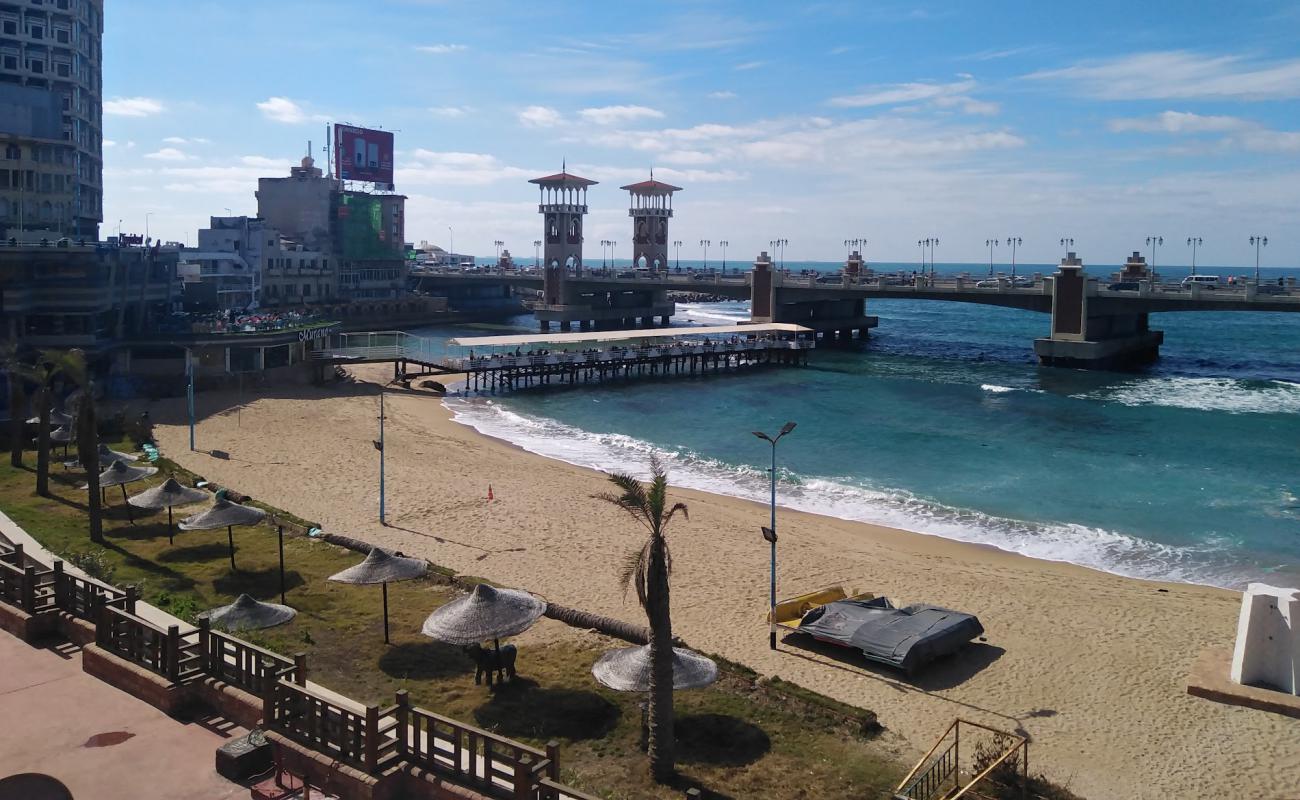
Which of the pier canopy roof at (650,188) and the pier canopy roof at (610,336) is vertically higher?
the pier canopy roof at (650,188)

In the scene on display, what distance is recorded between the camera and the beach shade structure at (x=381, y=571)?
69.0 feet

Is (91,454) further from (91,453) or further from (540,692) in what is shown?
(540,692)

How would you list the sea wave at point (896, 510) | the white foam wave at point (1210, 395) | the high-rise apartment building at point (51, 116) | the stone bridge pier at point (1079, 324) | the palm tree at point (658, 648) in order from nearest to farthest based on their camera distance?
the palm tree at point (658, 648) < the sea wave at point (896, 510) < the white foam wave at point (1210, 395) < the high-rise apartment building at point (51, 116) < the stone bridge pier at point (1079, 324)

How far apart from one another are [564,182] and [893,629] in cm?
10674

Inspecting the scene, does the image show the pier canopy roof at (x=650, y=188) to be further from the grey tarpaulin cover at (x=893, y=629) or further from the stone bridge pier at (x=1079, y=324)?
the grey tarpaulin cover at (x=893, y=629)

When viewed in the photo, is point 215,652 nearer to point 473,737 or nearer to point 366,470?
point 473,737

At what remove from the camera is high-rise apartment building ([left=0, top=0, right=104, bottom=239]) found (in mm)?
73250

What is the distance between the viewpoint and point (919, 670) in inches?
835

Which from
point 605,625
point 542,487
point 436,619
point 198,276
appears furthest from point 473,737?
point 198,276

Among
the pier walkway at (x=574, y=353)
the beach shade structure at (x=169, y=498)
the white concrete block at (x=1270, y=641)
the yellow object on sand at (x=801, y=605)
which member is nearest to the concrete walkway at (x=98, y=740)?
the beach shade structure at (x=169, y=498)

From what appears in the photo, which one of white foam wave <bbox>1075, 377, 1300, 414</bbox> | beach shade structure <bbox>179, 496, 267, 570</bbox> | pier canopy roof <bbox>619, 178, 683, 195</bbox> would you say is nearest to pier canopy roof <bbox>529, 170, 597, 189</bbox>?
pier canopy roof <bbox>619, 178, 683, 195</bbox>

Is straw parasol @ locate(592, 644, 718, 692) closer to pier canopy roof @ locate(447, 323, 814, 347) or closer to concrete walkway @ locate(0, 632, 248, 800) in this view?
concrete walkway @ locate(0, 632, 248, 800)

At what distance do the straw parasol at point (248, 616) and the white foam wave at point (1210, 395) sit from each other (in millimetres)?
57577

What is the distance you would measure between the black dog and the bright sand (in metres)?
5.34
